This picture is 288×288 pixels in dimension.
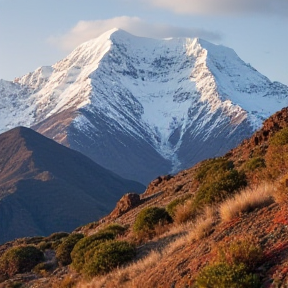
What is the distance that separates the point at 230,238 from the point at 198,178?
61.9 feet

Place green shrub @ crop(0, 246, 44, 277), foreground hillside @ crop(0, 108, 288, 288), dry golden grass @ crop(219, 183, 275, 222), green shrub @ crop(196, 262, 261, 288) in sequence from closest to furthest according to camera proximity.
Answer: green shrub @ crop(196, 262, 261, 288)
foreground hillside @ crop(0, 108, 288, 288)
dry golden grass @ crop(219, 183, 275, 222)
green shrub @ crop(0, 246, 44, 277)

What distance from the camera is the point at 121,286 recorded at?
1373 centimetres

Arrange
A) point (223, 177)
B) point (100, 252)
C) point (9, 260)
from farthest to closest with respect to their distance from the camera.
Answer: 1. point (9, 260)
2. point (223, 177)
3. point (100, 252)

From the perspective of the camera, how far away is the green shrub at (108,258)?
16.3 m

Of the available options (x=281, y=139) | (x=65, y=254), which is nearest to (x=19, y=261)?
(x=65, y=254)

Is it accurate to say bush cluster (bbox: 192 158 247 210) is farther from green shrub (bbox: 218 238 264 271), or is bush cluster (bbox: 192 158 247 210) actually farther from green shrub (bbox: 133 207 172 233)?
green shrub (bbox: 218 238 264 271)

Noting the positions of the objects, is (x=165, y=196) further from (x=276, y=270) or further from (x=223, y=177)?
(x=276, y=270)

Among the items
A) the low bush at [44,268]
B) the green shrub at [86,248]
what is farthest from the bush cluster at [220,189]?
the low bush at [44,268]

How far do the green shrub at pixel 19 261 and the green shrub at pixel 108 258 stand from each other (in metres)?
9.69

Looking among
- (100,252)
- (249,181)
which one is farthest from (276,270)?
(249,181)

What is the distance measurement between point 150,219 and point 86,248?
2446 millimetres

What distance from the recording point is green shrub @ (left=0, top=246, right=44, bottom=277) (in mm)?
25688

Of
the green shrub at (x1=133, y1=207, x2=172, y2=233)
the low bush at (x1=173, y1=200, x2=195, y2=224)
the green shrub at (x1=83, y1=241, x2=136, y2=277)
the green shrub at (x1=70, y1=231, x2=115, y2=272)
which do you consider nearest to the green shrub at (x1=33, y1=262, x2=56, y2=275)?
the green shrub at (x1=70, y1=231, x2=115, y2=272)

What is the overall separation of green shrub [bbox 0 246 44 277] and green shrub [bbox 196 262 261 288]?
16.7m
